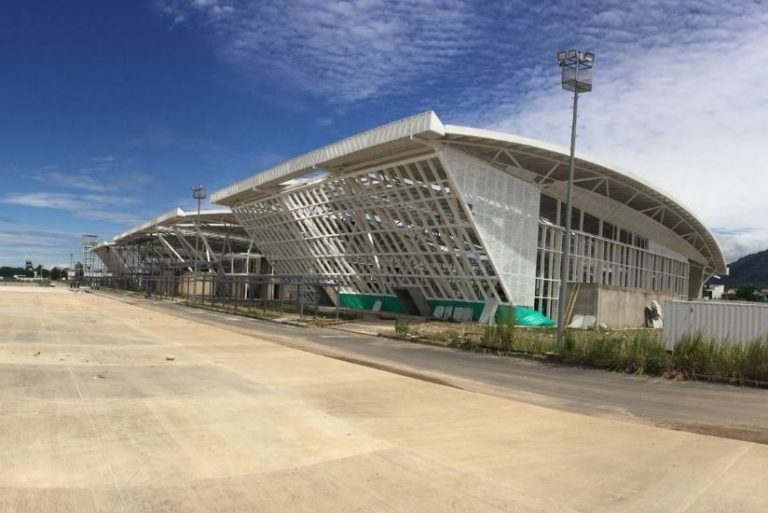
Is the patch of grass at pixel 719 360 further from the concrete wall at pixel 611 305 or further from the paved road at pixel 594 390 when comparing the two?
the concrete wall at pixel 611 305

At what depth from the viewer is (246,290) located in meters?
72.1

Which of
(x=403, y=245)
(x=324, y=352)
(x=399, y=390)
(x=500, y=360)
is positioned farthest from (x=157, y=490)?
(x=403, y=245)

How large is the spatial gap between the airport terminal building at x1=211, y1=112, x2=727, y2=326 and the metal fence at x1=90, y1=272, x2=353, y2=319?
4437mm

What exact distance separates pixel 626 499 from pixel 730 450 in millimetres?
3141

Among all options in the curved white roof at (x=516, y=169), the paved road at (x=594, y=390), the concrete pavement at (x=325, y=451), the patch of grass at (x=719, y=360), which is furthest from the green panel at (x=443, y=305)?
the concrete pavement at (x=325, y=451)

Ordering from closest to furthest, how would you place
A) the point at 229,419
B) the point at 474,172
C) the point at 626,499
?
the point at 626,499, the point at 229,419, the point at 474,172

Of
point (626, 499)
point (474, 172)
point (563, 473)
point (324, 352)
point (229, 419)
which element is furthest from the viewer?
point (474, 172)

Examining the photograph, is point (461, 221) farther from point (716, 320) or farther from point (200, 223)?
point (200, 223)

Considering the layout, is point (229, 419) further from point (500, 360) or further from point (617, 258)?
point (617, 258)

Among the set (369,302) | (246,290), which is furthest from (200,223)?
(369,302)

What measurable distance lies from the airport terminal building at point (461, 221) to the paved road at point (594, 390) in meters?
16.3

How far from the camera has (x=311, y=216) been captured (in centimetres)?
4994

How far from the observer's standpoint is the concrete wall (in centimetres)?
3853

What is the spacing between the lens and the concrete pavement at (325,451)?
5621 millimetres
